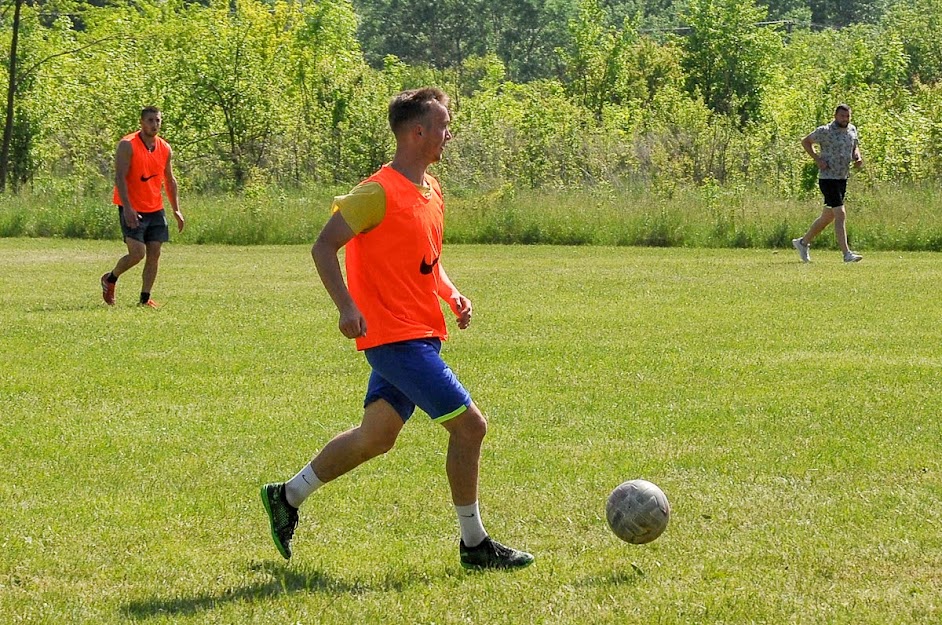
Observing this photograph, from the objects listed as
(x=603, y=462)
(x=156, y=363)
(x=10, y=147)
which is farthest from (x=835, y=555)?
(x=10, y=147)

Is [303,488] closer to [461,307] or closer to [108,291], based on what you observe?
[461,307]

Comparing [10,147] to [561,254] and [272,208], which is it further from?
[561,254]

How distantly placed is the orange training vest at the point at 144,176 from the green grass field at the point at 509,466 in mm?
1101

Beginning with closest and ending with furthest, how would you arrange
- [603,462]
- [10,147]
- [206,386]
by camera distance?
[603,462] → [206,386] → [10,147]

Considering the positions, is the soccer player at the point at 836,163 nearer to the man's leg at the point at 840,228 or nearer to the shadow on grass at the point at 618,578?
the man's leg at the point at 840,228

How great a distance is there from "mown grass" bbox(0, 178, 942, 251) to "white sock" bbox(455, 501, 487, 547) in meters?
17.6

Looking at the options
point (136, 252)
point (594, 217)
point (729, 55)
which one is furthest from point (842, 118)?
point (729, 55)

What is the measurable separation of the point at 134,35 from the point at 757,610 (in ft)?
155

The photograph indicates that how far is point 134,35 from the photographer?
48750 millimetres

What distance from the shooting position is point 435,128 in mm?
5117

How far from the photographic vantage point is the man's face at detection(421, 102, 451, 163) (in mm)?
5102

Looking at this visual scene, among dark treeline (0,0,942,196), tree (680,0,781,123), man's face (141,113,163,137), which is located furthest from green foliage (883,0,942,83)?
man's face (141,113,163,137)

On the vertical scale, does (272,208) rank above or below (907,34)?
below

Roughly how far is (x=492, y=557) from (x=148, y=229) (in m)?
9.77
